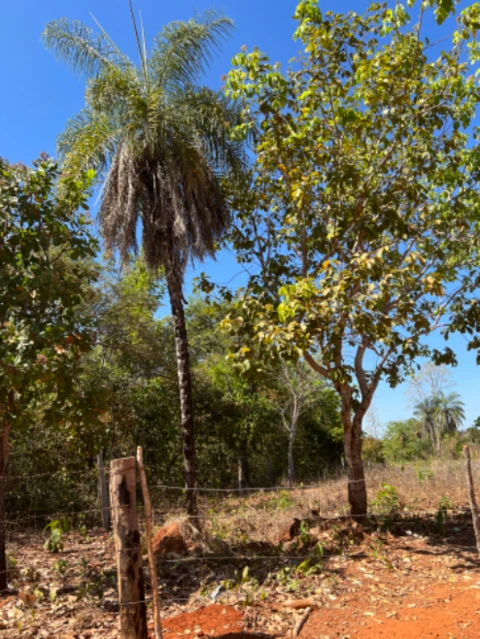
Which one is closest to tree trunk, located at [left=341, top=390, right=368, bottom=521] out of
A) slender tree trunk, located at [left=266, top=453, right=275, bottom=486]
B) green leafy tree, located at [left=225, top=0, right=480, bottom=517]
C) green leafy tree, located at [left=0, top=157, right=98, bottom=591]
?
green leafy tree, located at [left=225, top=0, right=480, bottom=517]

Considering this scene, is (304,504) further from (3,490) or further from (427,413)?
(427,413)

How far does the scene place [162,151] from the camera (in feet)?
34.0

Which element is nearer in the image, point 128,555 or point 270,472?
point 128,555

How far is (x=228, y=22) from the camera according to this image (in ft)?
34.3

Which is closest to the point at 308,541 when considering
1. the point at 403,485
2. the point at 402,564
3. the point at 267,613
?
the point at 402,564

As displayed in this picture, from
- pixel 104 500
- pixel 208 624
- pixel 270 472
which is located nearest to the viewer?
pixel 208 624

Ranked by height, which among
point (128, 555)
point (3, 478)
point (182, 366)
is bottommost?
point (128, 555)

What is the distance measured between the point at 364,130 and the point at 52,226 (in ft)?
17.6

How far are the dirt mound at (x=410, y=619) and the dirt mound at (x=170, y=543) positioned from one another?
3.20 meters

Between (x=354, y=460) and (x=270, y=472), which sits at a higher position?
(x=354, y=460)

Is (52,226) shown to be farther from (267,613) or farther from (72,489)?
(72,489)

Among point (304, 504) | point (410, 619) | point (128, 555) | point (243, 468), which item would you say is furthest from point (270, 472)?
point (128, 555)

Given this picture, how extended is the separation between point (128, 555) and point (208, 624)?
1474 millimetres

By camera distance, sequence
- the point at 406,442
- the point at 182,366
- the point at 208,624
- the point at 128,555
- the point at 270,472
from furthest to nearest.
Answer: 1. the point at 406,442
2. the point at 270,472
3. the point at 182,366
4. the point at 208,624
5. the point at 128,555
